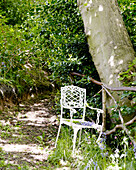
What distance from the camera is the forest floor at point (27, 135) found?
2.68m

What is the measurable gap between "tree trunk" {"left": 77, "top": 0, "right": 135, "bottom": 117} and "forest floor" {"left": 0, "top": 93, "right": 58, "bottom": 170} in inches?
52.6

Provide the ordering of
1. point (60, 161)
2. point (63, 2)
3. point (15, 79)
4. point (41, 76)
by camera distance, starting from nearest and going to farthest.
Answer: point (60, 161), point (63, 2), point (15, 79), point (41, 76)

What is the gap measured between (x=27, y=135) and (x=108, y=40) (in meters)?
2.19

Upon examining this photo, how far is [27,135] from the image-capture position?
12.1 feet

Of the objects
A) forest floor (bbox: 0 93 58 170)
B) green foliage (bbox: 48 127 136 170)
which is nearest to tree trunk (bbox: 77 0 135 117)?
green foliage (bbox: 48 127 136 170)

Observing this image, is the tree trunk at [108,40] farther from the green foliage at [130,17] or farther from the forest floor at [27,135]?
the forest floor at [27,135]

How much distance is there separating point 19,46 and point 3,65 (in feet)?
2.65

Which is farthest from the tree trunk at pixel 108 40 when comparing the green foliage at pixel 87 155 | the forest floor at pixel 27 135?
the forest floor at pixel 27 135

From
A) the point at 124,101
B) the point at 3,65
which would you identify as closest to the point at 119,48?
the point at 124,101

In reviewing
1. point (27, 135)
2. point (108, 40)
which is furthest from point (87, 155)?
point (108, 40)

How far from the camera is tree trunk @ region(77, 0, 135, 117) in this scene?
3147 millimetres

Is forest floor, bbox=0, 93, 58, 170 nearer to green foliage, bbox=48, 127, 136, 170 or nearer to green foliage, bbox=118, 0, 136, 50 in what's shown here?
green foliage, bbox=48, 127, 136, 170

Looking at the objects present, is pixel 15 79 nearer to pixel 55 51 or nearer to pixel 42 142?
pixel 55 51

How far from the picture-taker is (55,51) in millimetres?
4266
